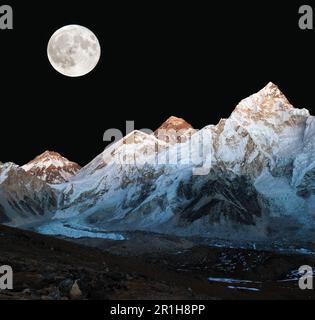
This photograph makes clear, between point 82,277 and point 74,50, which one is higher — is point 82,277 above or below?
below

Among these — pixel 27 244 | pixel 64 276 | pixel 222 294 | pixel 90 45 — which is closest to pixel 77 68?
pixel 90 45

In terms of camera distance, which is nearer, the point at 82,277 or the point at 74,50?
the point at 82,277

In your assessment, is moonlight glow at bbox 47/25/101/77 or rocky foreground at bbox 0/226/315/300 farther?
moonlight glow at bbox 47/25/101/77

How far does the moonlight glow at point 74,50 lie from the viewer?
81000 mm

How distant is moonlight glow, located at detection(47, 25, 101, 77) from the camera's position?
81.0 metres

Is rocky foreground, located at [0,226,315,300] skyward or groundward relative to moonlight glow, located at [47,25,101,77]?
groundward

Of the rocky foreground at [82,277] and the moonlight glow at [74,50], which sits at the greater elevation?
the moonlight glow at [74,50]

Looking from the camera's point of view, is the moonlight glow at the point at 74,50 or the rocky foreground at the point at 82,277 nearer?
the rocky foreground at the point at 82,277

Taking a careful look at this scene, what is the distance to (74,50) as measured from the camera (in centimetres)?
8212
